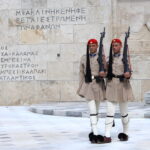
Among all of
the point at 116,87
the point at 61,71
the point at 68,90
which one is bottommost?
the point at 68,90

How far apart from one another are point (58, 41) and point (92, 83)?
8315 millimetres

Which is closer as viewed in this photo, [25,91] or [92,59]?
[92,59]

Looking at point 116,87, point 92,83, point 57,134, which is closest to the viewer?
point 116,87

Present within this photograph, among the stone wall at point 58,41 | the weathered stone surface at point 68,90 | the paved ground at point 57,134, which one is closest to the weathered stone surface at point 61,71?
the stone wall at point 58,41

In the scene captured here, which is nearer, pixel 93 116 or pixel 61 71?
pixel 93 116

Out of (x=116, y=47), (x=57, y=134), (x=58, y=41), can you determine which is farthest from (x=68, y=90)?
(x=116, y=47)

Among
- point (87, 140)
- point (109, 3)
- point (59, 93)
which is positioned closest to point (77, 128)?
point (87, 140)

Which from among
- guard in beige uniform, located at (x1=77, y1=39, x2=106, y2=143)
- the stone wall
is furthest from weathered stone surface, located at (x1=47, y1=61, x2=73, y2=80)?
guard in beige uniform, located at (x1=77, y1=39, x2=106, y2=143)

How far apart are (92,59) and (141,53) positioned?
8098 mm

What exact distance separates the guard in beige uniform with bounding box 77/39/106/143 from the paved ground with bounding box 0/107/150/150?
0.42m

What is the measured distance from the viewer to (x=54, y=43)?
50.0ft

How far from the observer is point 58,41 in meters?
15.2

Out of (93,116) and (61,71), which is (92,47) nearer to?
(93,116)

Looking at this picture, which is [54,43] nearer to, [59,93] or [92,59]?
[59,93]
